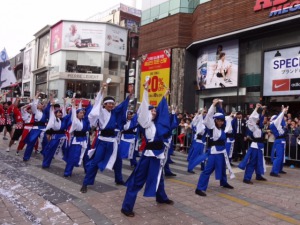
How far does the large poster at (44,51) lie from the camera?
1881 inches

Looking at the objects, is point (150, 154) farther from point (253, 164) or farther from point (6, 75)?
point (6, 75)

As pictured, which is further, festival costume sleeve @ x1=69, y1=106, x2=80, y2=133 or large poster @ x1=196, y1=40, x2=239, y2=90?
large poster @ x1=196, y1=40, x2=239, y2=90

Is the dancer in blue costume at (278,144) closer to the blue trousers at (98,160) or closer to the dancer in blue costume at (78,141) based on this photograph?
the blue trousers at (98,160)

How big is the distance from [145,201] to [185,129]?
8.62 metres

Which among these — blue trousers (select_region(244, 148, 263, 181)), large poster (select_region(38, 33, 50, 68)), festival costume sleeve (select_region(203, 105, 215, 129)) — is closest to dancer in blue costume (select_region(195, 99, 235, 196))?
festival costume sleeve (select_region(203, 105, 215, 129))

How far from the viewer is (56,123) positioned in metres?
8.58

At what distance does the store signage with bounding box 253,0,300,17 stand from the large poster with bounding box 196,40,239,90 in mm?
2871

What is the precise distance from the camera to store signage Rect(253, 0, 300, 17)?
1440cm

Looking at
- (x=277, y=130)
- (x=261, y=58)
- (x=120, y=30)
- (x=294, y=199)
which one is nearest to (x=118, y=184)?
(x=294, y=199)

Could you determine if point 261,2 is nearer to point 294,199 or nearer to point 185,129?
point 185,129

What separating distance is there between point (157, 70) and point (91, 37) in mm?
19880

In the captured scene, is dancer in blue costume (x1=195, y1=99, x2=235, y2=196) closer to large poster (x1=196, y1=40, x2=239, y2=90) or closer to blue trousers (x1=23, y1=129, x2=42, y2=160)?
blue trousers (x1=23, y1=129, x2=42, y2=160)

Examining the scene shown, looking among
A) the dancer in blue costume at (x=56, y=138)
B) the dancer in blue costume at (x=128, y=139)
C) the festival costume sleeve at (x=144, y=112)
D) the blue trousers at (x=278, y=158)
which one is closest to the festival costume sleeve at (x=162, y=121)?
the festival costume sleeve at (x=144, y=112)

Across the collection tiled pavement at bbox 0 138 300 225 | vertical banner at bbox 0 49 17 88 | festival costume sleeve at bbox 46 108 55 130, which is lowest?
tiled pavement at bbox 0 138 300 225
